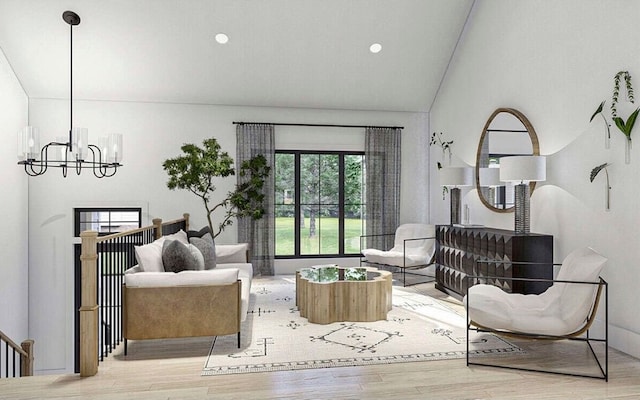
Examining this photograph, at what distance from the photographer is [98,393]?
2885 millimetres

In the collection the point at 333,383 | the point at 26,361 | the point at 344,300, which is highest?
the point at 344,300

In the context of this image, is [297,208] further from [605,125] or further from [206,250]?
[605,125]

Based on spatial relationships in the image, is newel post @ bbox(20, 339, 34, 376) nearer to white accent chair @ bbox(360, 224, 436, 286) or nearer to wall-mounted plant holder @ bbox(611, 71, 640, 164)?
white accent chair @ bbox(360, 224, 436, 286)

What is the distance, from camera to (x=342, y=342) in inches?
154

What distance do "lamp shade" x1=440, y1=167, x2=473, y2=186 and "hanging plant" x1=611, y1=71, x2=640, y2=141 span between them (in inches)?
90.4

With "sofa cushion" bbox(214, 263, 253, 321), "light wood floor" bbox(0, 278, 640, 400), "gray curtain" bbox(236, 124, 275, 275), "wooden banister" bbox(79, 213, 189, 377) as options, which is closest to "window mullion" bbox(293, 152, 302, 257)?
"gray curtain" bbox(236, 124, 275, 275)

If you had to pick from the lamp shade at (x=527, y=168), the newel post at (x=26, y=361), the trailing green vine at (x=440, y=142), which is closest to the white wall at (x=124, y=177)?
the trailing green vine at (x=440, y=142)

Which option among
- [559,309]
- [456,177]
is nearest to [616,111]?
[559,309]

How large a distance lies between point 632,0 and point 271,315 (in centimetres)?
437

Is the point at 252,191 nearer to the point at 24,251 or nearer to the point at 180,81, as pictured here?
the point at 180,81

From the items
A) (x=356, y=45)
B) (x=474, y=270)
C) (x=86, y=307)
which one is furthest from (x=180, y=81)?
(x=474, y=270)

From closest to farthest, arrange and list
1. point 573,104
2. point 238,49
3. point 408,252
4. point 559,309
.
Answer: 1. point 559,309
2. point 573,104
3. point 238,49
4. point 408,252

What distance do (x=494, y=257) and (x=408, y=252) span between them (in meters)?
2.20

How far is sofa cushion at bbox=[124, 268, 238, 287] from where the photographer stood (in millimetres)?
3545
